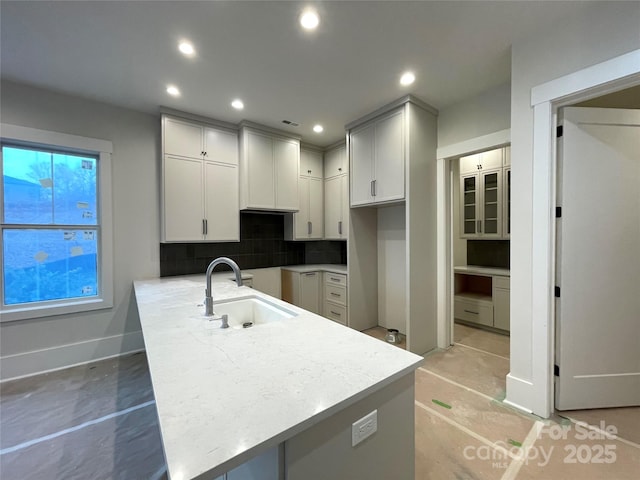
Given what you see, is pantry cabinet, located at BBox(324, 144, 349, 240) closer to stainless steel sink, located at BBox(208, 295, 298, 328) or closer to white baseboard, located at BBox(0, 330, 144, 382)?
stainless steel sink, located at BBox(208, 295, 298, 328)

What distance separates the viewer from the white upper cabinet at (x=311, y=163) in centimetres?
409

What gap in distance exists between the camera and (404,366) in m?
1.01

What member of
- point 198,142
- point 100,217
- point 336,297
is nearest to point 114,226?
point 100,217

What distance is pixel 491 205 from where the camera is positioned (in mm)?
3734

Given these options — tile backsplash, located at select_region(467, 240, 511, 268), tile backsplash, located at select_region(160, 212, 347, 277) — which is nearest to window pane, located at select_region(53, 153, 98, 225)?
tile backsplash, located at select_region(160, 212, 347, 277)

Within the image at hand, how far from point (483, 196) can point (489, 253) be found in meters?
0.96

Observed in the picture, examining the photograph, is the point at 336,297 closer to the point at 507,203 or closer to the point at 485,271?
the point at 485,271

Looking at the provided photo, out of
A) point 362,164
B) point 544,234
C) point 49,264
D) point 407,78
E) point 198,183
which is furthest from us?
point 362,164

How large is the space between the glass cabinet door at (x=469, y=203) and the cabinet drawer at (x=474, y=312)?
103cm

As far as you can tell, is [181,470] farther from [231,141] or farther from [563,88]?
[231,141]

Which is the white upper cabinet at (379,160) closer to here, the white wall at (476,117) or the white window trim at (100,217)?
the white wall at (476,117)

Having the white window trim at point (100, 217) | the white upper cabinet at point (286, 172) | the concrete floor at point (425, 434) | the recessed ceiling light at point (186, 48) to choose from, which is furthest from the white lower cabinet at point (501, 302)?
the white window trim at point (100, 217)

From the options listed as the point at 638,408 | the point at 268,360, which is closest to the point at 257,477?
the point at 268,360

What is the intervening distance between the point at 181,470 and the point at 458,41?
2.75m
